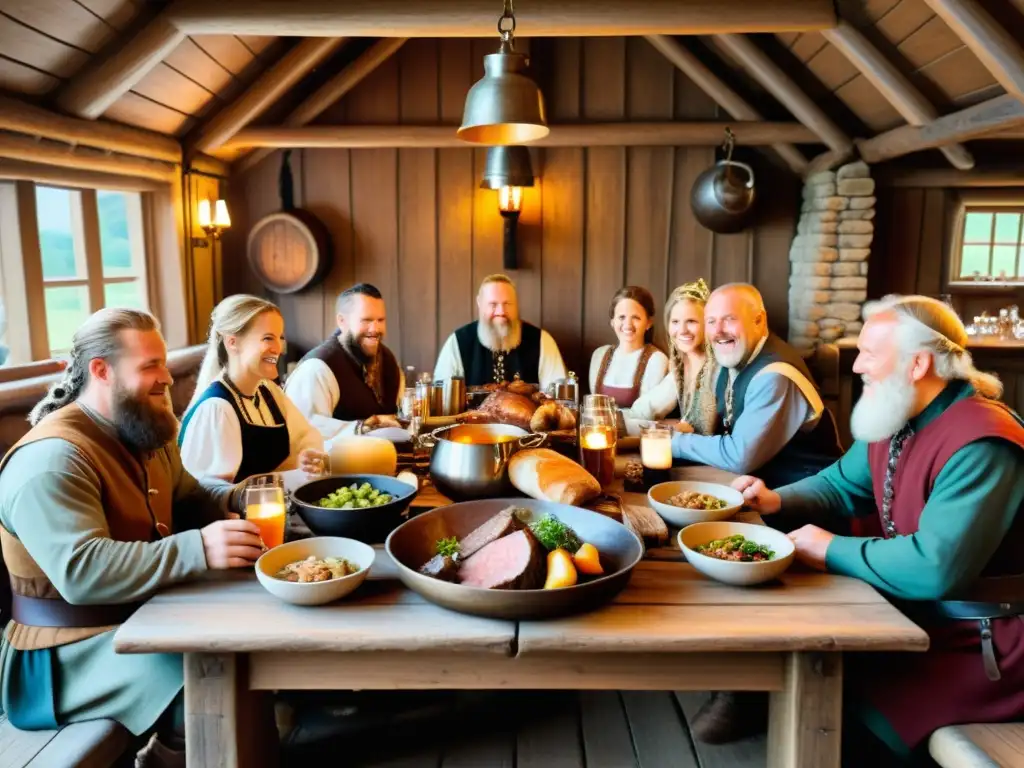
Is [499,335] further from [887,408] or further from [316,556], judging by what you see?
[316,556]

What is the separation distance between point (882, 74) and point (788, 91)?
0.85 metres

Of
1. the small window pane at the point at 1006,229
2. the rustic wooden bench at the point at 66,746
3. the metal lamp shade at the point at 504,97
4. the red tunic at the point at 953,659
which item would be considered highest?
the metal lamp shade at the point at 504,97

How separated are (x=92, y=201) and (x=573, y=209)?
10.3 feet

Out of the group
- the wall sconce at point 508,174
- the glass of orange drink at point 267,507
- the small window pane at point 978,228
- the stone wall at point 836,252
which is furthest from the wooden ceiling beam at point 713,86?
the glass of orange drink at point 267,507

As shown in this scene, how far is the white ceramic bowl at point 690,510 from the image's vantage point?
6.71 ft

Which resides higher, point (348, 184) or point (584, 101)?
point (584, 101)

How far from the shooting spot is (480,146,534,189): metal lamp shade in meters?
5.27

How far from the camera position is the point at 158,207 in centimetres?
525

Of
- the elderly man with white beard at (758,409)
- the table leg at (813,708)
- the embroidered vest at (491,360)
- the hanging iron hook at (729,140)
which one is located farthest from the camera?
the hanging iron hook at (729,140)

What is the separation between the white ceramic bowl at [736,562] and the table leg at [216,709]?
3.18ft

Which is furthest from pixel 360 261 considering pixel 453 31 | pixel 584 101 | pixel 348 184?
pixel 453 31

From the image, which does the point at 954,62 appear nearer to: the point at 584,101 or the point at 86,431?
the point at 584,101

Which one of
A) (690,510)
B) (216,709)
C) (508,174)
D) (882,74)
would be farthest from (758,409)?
(508,174)

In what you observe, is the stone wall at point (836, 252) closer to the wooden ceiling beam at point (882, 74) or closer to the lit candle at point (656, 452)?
the wooden ceiling beam at point (882, 74)
